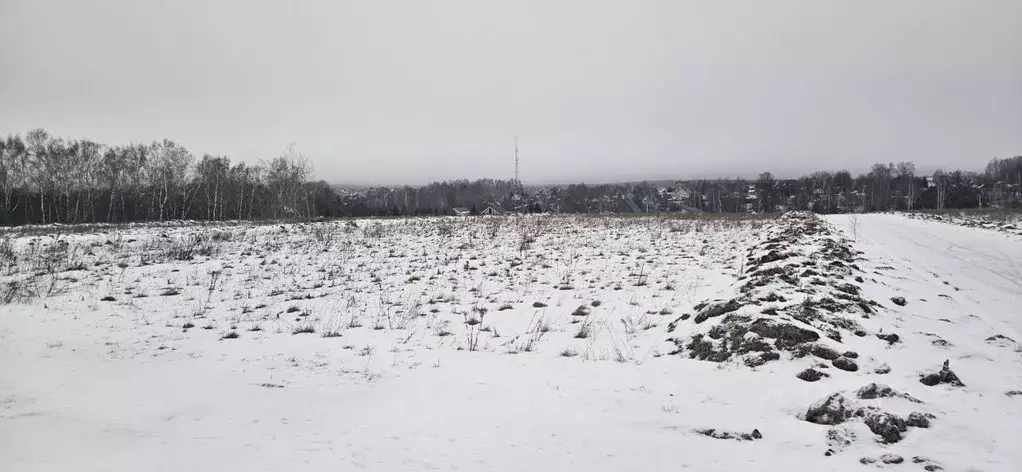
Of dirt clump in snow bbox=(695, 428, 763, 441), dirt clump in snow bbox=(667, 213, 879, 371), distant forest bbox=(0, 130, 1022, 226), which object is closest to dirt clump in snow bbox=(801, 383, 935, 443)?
dirt clump in snow bbox=(695, 428, 763, 441)

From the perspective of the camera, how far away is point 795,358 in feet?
14.4

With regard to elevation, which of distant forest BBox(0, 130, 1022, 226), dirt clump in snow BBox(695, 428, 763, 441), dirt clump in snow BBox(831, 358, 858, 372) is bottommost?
dirt clump in snow BBox(695, 428, 763, 441)

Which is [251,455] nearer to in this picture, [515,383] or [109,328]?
[515,383]

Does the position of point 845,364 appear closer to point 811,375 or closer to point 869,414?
point 811,375

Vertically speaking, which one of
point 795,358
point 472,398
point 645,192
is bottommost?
point 472,398

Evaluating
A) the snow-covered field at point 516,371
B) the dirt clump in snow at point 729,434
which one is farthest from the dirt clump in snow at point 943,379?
the dirt clump in snow at point 729,434

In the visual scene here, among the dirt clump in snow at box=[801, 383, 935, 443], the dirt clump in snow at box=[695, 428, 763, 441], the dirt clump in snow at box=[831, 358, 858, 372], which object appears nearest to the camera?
the dirt clump in snow at box=[801, 383, 935, 443]

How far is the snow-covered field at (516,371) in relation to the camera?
124 inches

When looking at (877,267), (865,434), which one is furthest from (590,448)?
(877,267)

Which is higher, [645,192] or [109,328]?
[645,192]

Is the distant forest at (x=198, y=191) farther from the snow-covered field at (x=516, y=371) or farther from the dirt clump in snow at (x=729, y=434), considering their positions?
the dirt clump in snow at (x=729, y=434)

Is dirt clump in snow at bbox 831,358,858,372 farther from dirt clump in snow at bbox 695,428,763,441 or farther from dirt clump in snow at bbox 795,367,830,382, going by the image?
dirt clump in snow at bbox 695,428,763,441

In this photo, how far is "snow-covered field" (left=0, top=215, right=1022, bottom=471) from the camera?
3.15 metres

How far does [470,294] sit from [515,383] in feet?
14.6
